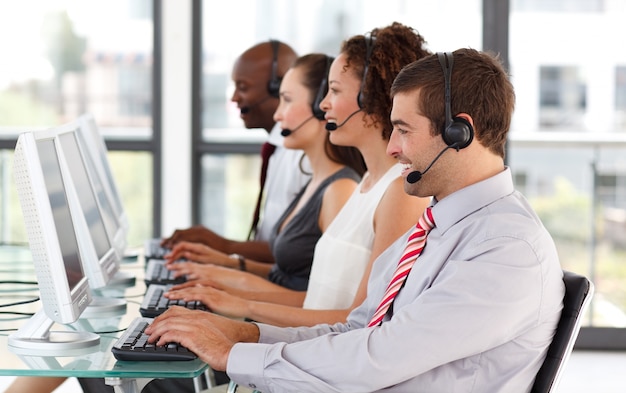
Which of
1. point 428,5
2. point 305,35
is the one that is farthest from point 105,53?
point 428,5

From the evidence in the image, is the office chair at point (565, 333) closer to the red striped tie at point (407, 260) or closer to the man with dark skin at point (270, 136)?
the red striped tie at point (407, 260)

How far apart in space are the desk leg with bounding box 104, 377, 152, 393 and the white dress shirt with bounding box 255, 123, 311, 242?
1.46 m

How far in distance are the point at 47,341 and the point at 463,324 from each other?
2.61 ft

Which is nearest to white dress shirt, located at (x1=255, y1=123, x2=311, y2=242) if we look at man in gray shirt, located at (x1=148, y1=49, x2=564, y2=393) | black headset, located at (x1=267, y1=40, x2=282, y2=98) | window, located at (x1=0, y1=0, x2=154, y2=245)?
black headset, located at (x1=267, y1=40, x2=282, y2=98)

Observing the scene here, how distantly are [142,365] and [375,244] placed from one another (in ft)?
1.99

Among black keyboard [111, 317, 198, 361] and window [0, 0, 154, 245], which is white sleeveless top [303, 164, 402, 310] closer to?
black keyboard [111, 317, 198, 361]

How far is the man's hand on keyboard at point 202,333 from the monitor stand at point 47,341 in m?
0.14

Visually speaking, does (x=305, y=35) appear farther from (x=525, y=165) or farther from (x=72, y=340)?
(x=72, y=340)

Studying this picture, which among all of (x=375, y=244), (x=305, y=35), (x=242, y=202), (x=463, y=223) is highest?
(x=305, y=35)

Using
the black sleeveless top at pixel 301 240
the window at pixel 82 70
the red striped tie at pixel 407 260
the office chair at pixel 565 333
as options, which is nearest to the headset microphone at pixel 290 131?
the black sleeveless top at pixel 301 240

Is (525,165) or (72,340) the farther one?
(525,165)

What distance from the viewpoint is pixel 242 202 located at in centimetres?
445

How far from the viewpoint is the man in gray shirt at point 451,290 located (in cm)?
140

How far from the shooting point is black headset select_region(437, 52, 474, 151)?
1.50 meters
